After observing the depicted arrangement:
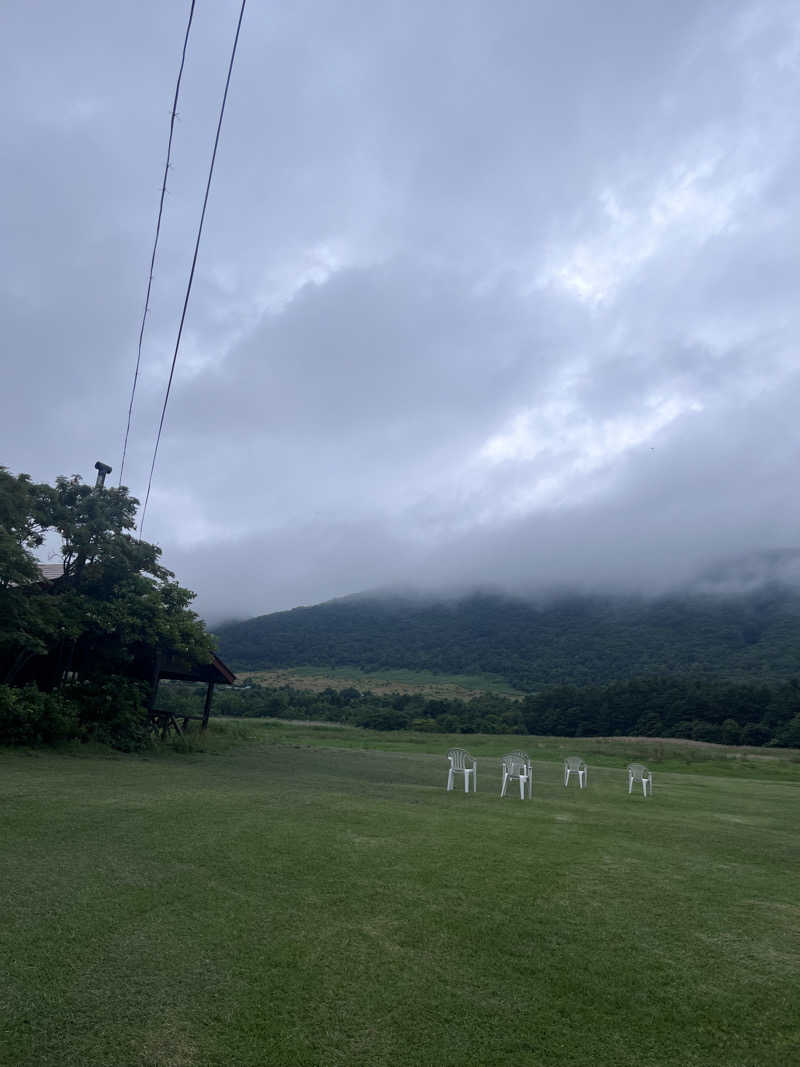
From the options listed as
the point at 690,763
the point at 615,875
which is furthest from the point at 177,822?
the point at 690,763

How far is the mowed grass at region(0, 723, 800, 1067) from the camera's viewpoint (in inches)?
123

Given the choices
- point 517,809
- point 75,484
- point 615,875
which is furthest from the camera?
point 75,484

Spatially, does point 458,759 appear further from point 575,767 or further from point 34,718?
point 34,718

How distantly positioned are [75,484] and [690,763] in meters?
24.8

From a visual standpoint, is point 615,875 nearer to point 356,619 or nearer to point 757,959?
point 757,959

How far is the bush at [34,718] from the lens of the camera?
1391 cm

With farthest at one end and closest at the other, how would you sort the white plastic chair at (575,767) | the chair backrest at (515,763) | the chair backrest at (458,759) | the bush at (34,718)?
the white plastic chair at (575,767) → the bush at (34,718) → the chair backrest at (458,759) → the chair backrest at (515,763)

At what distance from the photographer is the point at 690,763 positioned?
87.7 feet

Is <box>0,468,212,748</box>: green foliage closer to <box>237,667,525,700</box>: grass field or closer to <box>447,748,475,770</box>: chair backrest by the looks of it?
<box>447,748,475,770</box>: chair backrest

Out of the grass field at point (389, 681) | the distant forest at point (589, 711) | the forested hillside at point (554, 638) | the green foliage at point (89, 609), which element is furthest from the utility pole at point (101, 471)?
the forested hillside at point (554, 638)

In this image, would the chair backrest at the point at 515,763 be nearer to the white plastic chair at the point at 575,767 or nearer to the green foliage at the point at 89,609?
the white plastic chair at the point at 575,767

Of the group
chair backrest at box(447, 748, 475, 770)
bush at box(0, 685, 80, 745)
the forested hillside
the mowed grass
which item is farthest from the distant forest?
the mowed grass

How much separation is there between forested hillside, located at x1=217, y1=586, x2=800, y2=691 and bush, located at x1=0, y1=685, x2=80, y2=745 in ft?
200

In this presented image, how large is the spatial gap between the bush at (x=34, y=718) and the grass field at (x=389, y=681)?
1731 inches
